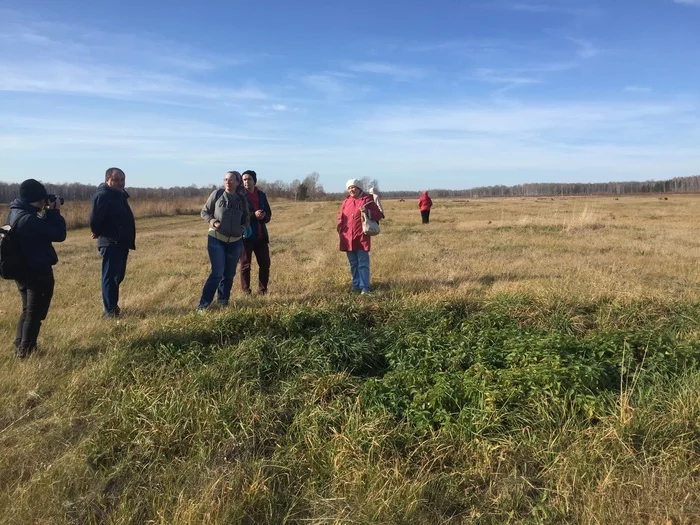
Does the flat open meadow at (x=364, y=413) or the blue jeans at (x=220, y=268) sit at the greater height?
the blue jeans at (x=220, y=268)

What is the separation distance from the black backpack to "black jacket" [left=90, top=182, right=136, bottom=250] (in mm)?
1247

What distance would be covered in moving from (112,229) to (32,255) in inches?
56.4

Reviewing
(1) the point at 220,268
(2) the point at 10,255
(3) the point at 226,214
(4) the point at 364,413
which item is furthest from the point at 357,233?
(2) the point at 10,255

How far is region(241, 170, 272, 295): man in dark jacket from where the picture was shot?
685 cm

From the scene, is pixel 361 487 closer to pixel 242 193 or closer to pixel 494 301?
pixel 494 301

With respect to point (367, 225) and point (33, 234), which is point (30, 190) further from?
point (367, 225)

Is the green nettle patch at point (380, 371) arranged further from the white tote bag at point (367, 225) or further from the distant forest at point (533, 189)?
the distant forest at point (533, 189)

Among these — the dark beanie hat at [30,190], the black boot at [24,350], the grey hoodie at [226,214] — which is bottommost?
the black boot at [24,350]

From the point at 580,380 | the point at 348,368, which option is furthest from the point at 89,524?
the point at 580,380

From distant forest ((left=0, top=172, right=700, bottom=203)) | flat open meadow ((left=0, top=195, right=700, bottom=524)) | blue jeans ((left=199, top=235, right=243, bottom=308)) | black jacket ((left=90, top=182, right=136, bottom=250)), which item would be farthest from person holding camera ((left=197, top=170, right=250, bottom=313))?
distant forest ((left=0, top=172, right=700, bottom=203))

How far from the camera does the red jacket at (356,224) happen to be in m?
7.14

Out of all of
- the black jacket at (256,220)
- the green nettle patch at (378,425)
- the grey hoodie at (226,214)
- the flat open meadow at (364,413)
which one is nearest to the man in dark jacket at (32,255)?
the flat open meadow at (364,413)

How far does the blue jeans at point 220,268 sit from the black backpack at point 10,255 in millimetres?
2087

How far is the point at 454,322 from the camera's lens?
530 centimetres
